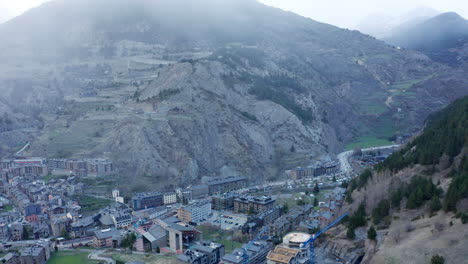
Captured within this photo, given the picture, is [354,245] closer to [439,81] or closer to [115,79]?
[115,79]

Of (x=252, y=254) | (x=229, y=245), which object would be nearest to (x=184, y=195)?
(x=229, y=245)

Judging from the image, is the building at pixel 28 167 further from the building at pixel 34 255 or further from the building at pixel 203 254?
the building at pixel 203 254

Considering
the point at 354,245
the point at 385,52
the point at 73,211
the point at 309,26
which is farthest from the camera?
the point at 309,26

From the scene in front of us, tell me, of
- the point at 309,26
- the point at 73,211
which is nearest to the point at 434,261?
the point at 73,211

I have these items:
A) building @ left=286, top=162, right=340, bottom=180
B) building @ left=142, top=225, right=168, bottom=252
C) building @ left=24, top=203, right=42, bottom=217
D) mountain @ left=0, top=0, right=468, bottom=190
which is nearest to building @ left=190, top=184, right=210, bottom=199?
mountain @ left=0, top=0, right=468, bottom=190

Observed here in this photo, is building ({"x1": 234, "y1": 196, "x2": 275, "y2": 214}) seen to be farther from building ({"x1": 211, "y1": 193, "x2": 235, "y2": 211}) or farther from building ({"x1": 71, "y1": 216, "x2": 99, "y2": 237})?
building ({"x1": 71, "y1": 216, "x2": 99, "y2": 237})
